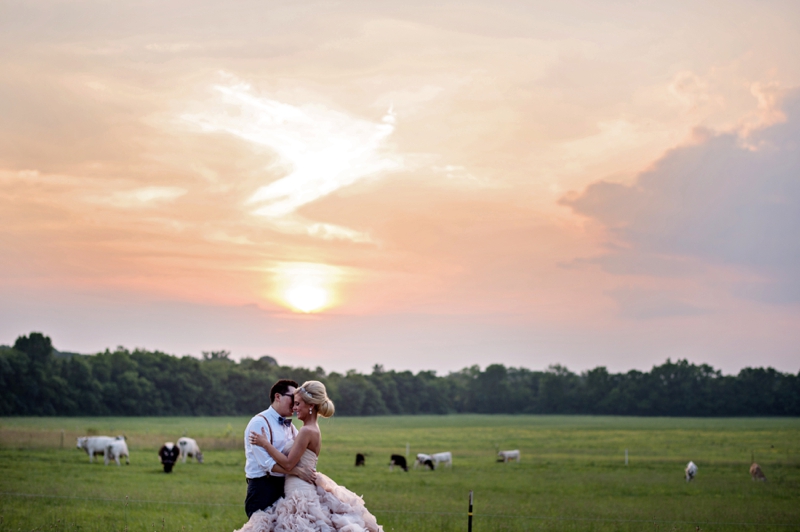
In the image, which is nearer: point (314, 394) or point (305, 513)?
point (314, 394)

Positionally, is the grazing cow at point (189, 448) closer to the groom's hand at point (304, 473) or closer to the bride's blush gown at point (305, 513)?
the bride's blush gown at point (305, 513)

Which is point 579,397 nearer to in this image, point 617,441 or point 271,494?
point 617,441

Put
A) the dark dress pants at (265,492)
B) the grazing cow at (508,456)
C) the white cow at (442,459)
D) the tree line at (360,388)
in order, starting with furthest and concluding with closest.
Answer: the tree line at (360,388), the grazing cow at (508,456), the white cow at (442,459), the dark dress pants at (265,492)

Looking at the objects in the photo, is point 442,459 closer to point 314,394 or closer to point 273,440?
point 273,440

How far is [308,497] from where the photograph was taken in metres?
8.02

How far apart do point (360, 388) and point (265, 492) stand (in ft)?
489

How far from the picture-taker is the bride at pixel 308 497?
7.65 m

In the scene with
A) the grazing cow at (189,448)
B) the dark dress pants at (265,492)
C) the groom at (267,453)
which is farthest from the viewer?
the grazing cow at (189,448)

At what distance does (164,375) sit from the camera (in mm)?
119375

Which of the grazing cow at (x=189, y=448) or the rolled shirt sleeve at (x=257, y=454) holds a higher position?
the rolled shirt sleeve at (x=257, y=454)

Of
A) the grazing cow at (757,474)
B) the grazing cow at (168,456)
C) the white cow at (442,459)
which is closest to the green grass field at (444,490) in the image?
the grazing cow at (757,474)

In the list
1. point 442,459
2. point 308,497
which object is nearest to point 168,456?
point 442,459

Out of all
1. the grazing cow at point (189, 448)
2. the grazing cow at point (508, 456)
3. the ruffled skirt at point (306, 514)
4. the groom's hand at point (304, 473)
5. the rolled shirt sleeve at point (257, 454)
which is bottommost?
the grazing cow at point (508, 456)

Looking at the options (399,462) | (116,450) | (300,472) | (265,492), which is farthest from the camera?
(399,462)
